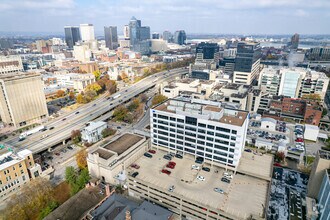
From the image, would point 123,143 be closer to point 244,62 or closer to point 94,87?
point 94,87

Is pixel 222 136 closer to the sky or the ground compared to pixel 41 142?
closer to the sky

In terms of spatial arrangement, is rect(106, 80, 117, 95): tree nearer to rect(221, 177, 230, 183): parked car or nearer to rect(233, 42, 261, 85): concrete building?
rect(233, 42, 261, 85): concrete building

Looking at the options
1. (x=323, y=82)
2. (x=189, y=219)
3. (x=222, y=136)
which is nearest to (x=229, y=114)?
(x=222, y=136)

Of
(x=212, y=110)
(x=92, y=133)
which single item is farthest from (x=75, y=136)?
(x=212, y=110)

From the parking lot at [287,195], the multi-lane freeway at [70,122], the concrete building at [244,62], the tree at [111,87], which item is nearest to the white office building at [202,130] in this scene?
the parking lot at [287,195]

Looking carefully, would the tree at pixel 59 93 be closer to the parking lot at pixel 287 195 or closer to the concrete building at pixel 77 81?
the concrete building at pixel 77 81

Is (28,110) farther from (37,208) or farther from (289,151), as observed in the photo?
(289,151)
